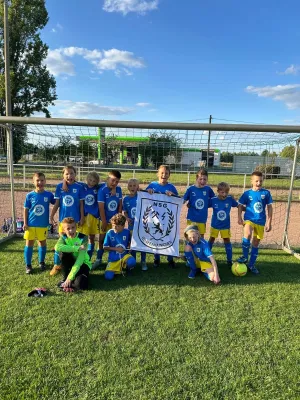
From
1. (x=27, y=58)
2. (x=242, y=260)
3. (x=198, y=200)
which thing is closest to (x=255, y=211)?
(x=242, y=260)

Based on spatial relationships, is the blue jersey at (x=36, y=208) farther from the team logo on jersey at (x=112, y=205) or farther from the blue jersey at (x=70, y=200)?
the team logo on jersey at (x=112, y=205)

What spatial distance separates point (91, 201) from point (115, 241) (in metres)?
0.89

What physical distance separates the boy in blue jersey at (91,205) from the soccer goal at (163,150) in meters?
1.03

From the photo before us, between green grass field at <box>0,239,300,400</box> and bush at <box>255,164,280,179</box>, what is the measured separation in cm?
429

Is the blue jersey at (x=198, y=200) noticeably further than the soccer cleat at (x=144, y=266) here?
Yes

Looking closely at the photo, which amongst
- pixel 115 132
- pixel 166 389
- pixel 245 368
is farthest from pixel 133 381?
pixel 115 132

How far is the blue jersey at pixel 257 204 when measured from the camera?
16.0 feet

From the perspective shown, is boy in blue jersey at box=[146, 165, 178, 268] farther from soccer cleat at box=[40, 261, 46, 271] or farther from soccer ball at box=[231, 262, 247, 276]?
soccer cleat at box=[40, 261, 46, 271]

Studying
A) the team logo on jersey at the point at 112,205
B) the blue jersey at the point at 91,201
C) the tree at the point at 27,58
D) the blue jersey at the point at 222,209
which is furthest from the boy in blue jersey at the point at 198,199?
the tree at the point at 27,58

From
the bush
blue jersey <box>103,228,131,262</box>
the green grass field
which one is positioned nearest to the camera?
the green grass field

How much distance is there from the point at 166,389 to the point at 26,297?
89.9 inches

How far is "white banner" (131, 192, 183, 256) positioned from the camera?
484 cm

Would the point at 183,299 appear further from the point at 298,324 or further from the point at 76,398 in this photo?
the point at 76,398

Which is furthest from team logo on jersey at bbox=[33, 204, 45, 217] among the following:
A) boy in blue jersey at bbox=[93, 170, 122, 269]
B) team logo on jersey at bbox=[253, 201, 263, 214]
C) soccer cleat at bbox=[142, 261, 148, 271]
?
team logo on jersey at bbox=[253, 201, 263, 214]
